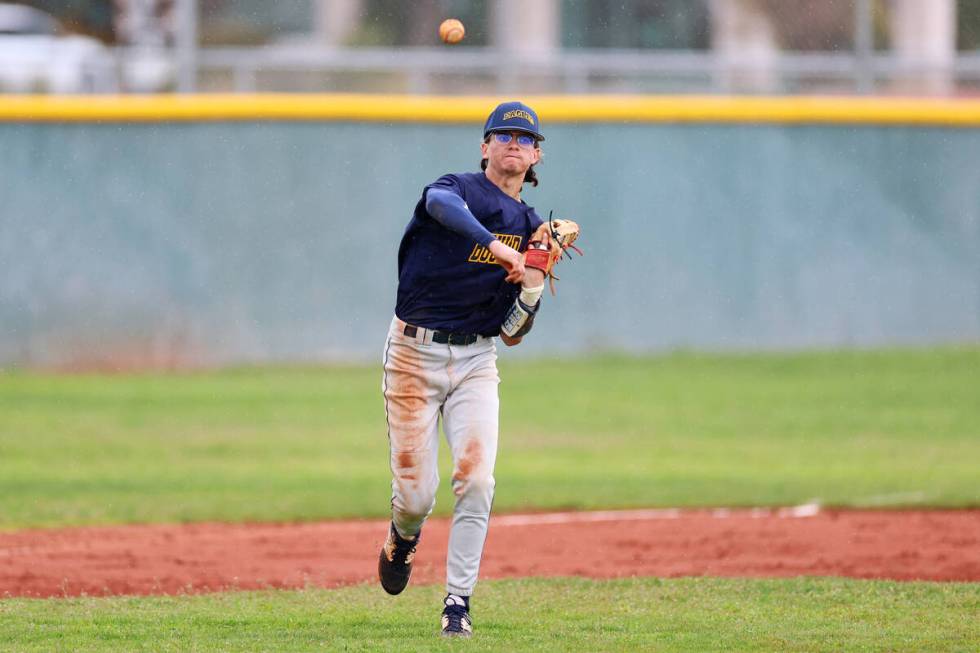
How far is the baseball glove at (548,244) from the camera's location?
6414mm

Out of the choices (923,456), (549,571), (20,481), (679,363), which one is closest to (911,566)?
(549,571)

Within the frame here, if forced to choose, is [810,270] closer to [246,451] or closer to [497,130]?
[246,451]

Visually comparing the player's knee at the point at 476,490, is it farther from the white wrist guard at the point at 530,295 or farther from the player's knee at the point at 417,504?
the white wrist guard at the point at 530,295

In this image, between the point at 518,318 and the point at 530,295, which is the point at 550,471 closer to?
the point at 518,318

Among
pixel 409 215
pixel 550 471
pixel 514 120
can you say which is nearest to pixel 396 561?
pixel 514 120

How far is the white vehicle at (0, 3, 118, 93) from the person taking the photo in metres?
19.9

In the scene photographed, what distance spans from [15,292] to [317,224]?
13.1 ft

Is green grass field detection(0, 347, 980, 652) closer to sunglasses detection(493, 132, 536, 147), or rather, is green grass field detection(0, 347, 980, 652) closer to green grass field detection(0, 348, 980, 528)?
green grass field detection(0, 348, 980, 528)

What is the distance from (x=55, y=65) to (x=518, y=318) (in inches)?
598

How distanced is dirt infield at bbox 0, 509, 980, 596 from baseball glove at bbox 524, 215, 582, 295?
258 centimetres

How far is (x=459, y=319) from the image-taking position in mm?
→ 6656

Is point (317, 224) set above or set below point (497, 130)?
below

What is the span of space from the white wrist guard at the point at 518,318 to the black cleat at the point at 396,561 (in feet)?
3.43

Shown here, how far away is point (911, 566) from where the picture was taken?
8.78 meters
